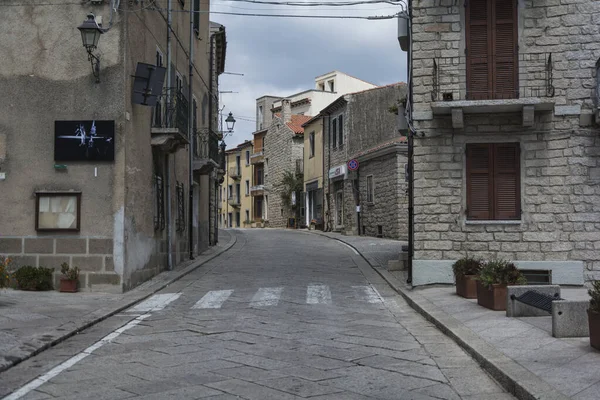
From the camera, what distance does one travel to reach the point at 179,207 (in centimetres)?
1955

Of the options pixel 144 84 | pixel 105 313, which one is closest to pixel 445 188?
pixel 144 84

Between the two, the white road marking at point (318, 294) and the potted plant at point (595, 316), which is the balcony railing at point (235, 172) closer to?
the white road marking at point (318, 294)

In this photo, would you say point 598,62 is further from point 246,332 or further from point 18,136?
point 18,136

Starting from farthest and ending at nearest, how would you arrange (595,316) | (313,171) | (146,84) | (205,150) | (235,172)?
(235,172)
(313,171)
(205,150)
(146,84)
(595,316)

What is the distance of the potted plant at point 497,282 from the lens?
33.7ft

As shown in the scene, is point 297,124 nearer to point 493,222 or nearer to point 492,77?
point 492,77

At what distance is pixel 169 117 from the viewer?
16531mm

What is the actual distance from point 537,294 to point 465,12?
7.03 meters

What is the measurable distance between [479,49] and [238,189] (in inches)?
2046

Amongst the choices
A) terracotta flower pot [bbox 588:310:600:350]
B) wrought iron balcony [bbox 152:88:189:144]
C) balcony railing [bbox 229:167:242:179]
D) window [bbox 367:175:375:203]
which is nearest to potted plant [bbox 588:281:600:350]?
terracotta flower pot [bbox 588:310:600:350]

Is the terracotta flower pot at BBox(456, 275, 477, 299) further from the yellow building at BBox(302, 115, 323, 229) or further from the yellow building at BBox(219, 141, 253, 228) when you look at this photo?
the yellow building at BBox(219, 141, 253, 228)

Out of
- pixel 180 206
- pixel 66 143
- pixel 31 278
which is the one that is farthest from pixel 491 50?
pixel 31 278

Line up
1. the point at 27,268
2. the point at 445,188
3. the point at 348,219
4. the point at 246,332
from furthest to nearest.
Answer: the point at 348,219 → the point at 445,188 → the point at 27,268 → the point at 246,332

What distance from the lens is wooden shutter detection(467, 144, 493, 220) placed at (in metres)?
14.3
